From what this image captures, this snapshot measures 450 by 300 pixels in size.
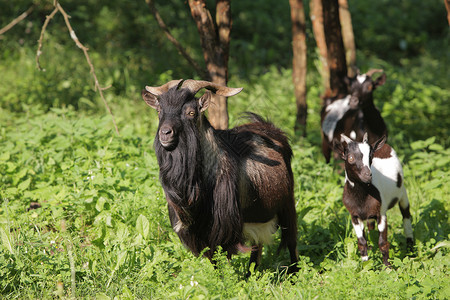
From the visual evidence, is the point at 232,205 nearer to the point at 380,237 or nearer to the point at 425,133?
the point at 380,237

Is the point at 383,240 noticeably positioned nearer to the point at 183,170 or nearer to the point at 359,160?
the point at 359,160

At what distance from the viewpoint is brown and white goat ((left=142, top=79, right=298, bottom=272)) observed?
4727 millimetres

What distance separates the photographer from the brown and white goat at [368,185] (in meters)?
5.62

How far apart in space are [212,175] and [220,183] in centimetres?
10

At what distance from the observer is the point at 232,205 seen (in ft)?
16.3

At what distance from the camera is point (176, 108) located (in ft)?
15.4

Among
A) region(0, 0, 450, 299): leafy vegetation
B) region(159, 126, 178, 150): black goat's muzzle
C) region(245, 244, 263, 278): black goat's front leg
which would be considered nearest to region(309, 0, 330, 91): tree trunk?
region(0, 0, 450, 299): leafy vegetation

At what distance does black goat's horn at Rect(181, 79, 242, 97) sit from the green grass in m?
1.45

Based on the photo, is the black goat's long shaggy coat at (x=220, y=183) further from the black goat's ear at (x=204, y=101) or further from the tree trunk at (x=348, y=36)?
the tree trunk at (x=348, y=36)

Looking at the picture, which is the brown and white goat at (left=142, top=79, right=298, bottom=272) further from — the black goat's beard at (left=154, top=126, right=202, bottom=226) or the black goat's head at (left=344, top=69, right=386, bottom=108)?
the black goat's head at (left=344, top=69, right=386, bottom=108)

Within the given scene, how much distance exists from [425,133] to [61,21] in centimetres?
955

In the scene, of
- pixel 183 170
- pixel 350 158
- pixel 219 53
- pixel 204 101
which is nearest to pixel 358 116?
pixel 219 53

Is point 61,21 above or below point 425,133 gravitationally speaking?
above

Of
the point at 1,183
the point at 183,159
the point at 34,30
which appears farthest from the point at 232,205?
the point at 34,30
